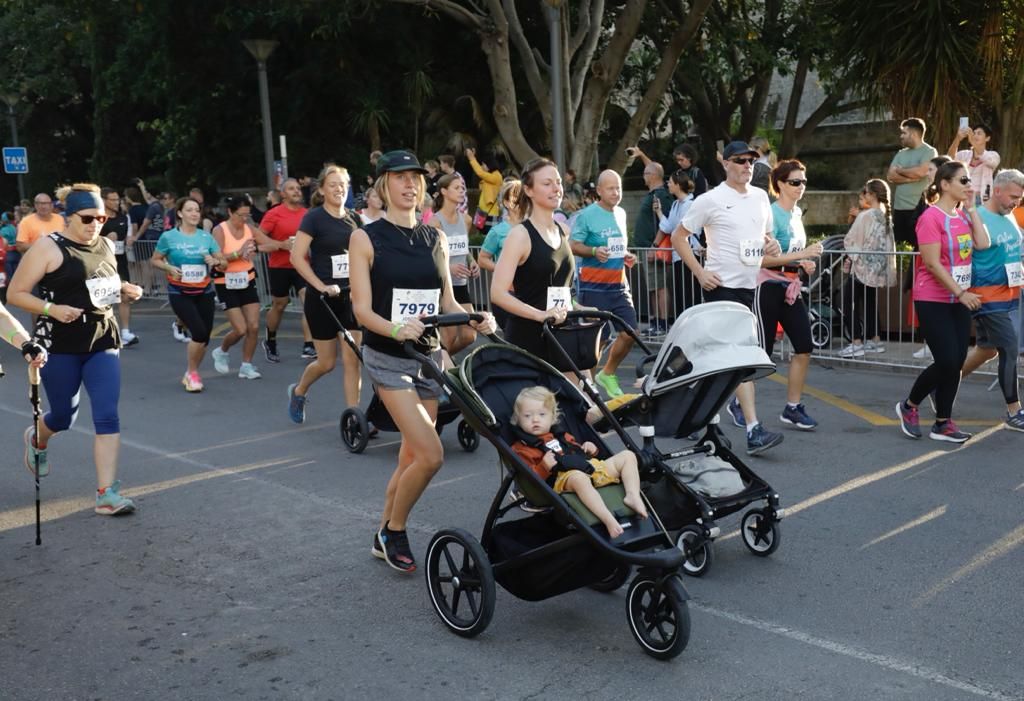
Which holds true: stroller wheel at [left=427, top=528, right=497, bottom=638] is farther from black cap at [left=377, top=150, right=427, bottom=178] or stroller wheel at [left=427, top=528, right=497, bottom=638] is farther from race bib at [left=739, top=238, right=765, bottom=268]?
race bib at [left=739, top=238, right=765, bottom=268]

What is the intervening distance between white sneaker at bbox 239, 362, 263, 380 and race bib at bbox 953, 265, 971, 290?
6.67 metres

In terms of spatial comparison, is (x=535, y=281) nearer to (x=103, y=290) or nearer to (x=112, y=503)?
(x=103, y=290)

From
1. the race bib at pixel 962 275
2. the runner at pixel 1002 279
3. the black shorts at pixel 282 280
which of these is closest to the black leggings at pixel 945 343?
the race bib at pixel 962 275

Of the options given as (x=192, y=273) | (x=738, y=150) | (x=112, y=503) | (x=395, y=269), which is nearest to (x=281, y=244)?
(x=192, y=273)

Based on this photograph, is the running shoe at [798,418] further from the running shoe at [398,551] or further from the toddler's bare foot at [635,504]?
the toddler's bare foot at [635,504]

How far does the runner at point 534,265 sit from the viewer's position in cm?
627

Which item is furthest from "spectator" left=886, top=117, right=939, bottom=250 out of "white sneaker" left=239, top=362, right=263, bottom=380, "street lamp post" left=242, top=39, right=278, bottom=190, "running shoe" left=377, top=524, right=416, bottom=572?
"street lamp post" left=242, top=39, right=278, bottom=190

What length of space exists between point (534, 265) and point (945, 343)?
3049mm

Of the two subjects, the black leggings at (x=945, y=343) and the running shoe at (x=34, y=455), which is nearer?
the running shoe at (x=34, y=455)

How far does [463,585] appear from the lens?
15.8 ft

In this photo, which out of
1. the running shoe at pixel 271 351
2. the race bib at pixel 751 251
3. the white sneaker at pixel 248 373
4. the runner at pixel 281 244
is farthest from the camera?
the running shoe at pixel 271 351

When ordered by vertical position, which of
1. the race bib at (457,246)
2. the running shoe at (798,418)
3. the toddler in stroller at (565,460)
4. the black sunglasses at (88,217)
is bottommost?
the running shoe at (798,418)

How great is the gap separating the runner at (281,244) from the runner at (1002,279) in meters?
6.38

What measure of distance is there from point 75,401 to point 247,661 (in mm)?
2819
